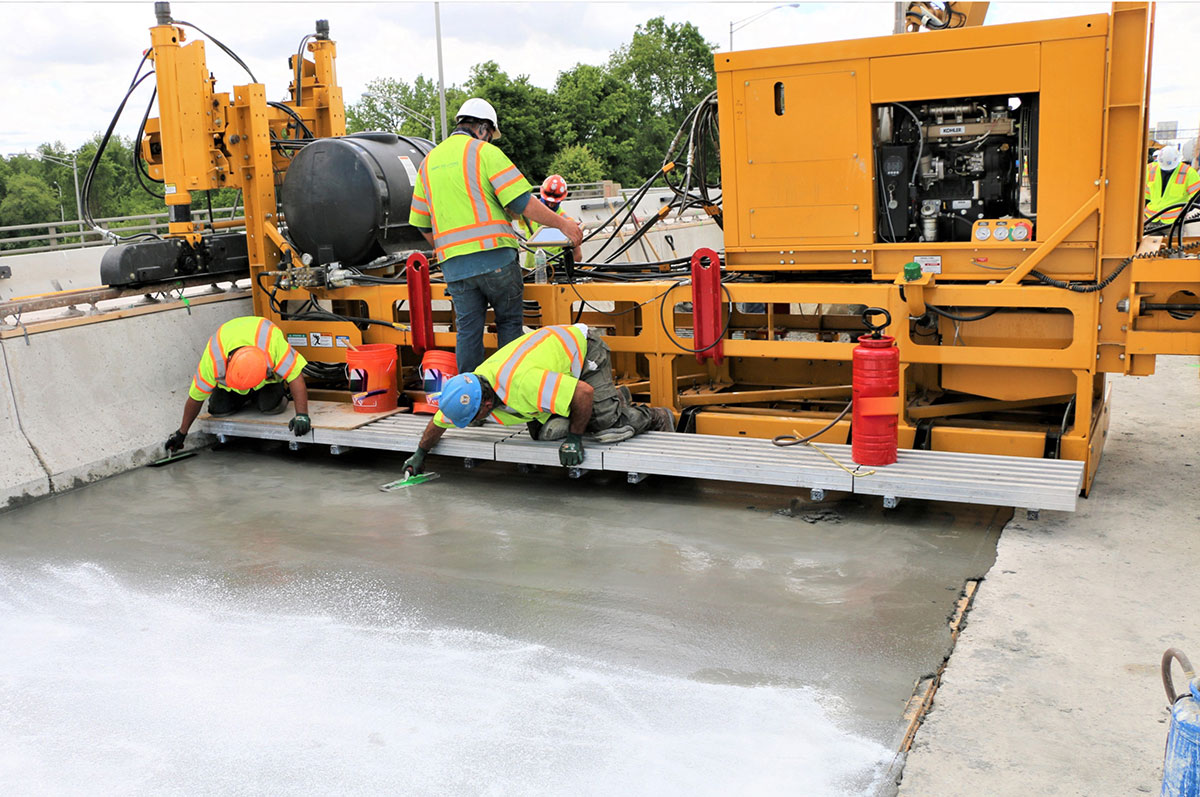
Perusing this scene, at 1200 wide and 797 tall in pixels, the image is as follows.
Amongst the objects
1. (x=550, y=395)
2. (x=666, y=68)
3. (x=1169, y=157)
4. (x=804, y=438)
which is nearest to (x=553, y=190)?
(x=550, y=395)

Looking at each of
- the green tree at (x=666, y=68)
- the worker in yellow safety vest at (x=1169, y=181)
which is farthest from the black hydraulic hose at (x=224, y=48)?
the green tree at (x=666, y=68)

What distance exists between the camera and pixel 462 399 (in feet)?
19.7

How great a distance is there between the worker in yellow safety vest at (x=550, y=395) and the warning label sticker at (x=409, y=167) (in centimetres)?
258

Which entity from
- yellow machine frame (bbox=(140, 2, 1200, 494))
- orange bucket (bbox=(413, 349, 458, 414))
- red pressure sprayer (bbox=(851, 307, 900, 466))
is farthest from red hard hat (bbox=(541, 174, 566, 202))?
red pressure sprayer (bbox=(851, 307, 900, 466))

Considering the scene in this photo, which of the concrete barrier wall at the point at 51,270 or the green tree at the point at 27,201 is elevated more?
the green tree at the point at 27,201

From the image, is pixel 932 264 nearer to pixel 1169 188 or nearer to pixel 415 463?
pixel 415 463

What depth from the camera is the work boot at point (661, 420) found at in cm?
682

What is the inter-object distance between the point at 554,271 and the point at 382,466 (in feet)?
6.10

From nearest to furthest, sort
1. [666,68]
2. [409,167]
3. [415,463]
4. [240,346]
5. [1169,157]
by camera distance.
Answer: [415,463]
[240,346]
[409,167]
[1169,157]
[666,68]

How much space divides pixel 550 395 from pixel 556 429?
0.41 metres

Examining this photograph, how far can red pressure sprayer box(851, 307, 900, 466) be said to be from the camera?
5.62 meters

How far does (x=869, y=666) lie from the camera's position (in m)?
4.00

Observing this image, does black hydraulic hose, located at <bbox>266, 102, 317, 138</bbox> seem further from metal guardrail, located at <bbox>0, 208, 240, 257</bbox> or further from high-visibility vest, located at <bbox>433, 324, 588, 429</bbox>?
metal guardrail, located at <bbox>0, 208, 240, 257</bbox>

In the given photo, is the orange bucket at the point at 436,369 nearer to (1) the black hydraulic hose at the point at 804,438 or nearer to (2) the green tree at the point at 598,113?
(1) the black hydraulic hose at the point at 804,438
